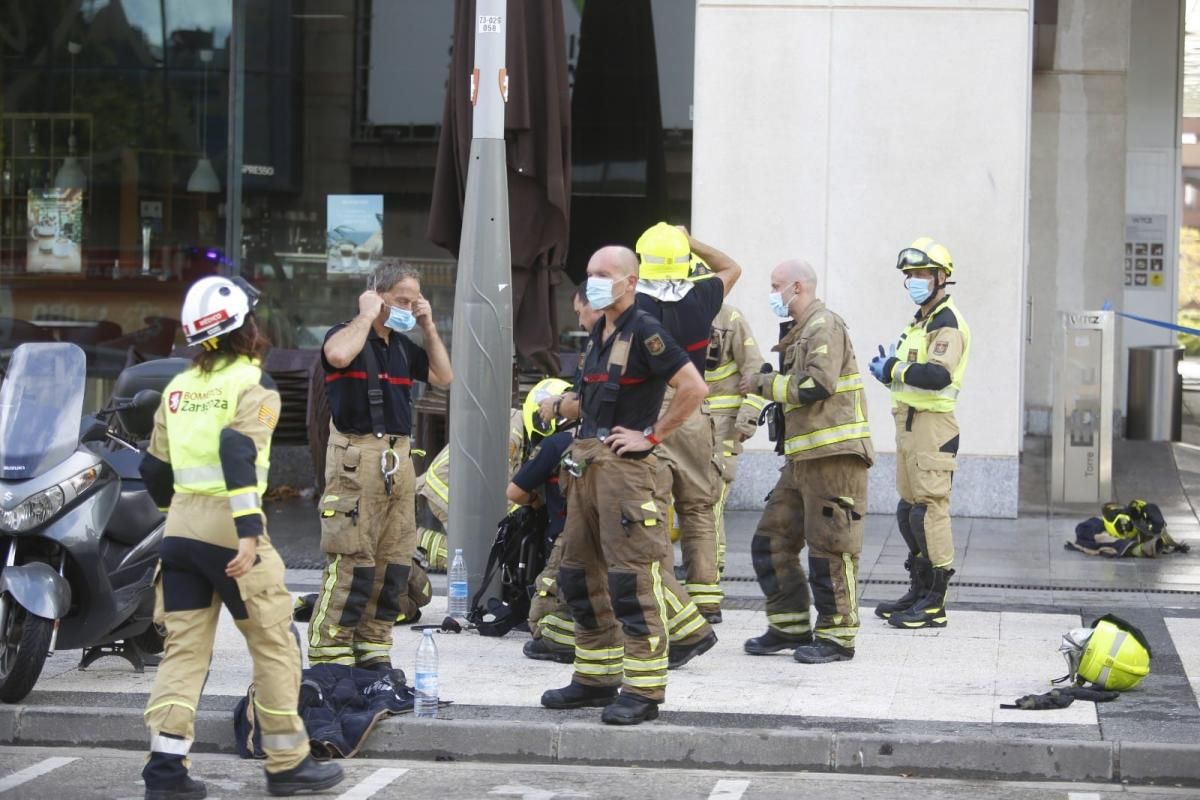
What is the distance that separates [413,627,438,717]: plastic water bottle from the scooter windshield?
1.79 m

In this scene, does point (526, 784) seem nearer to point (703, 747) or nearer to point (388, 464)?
point (703, 747)

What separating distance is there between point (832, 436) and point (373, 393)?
2221 millimetres

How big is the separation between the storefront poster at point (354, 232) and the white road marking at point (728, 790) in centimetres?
941

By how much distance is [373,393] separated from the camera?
24.9ft

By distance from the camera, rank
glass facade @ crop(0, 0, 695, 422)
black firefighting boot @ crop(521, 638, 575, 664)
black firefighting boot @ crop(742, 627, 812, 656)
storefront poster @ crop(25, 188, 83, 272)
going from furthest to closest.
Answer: storefront poster @ crop(25, 188, 83, 272), glass facade @ crop(0, 0, 695, 422), black firefighting boot @ crop(742, 627, 812, 656), black firefighting boot @ crop(521, 638, 575, 664)

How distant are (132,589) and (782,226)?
6.96 meters

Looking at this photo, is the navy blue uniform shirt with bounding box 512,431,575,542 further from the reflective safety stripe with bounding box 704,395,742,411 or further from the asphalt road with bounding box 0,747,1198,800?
the asphalt road with bounding box 0,747,1198,800

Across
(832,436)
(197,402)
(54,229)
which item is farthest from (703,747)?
(54,229)

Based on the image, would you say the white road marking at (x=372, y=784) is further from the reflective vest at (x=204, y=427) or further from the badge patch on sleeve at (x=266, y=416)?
the badge patch on sleeve at (x=266, y=416)

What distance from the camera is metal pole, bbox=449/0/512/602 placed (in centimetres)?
928

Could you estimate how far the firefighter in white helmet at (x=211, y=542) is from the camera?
6.10 m

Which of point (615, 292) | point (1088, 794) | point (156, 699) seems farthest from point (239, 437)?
point (1088, 794)

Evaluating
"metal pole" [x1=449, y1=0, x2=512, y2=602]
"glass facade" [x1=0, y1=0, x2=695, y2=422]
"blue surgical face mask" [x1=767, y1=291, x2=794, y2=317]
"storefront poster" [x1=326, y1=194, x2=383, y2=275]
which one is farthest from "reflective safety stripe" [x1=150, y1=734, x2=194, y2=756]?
"storefront poster" [x1=326, y1=194, x2=383, y2=275]

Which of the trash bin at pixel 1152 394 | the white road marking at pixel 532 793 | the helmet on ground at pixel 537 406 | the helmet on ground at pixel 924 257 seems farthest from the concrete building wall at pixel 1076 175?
the white road marking at pixel 532 793
